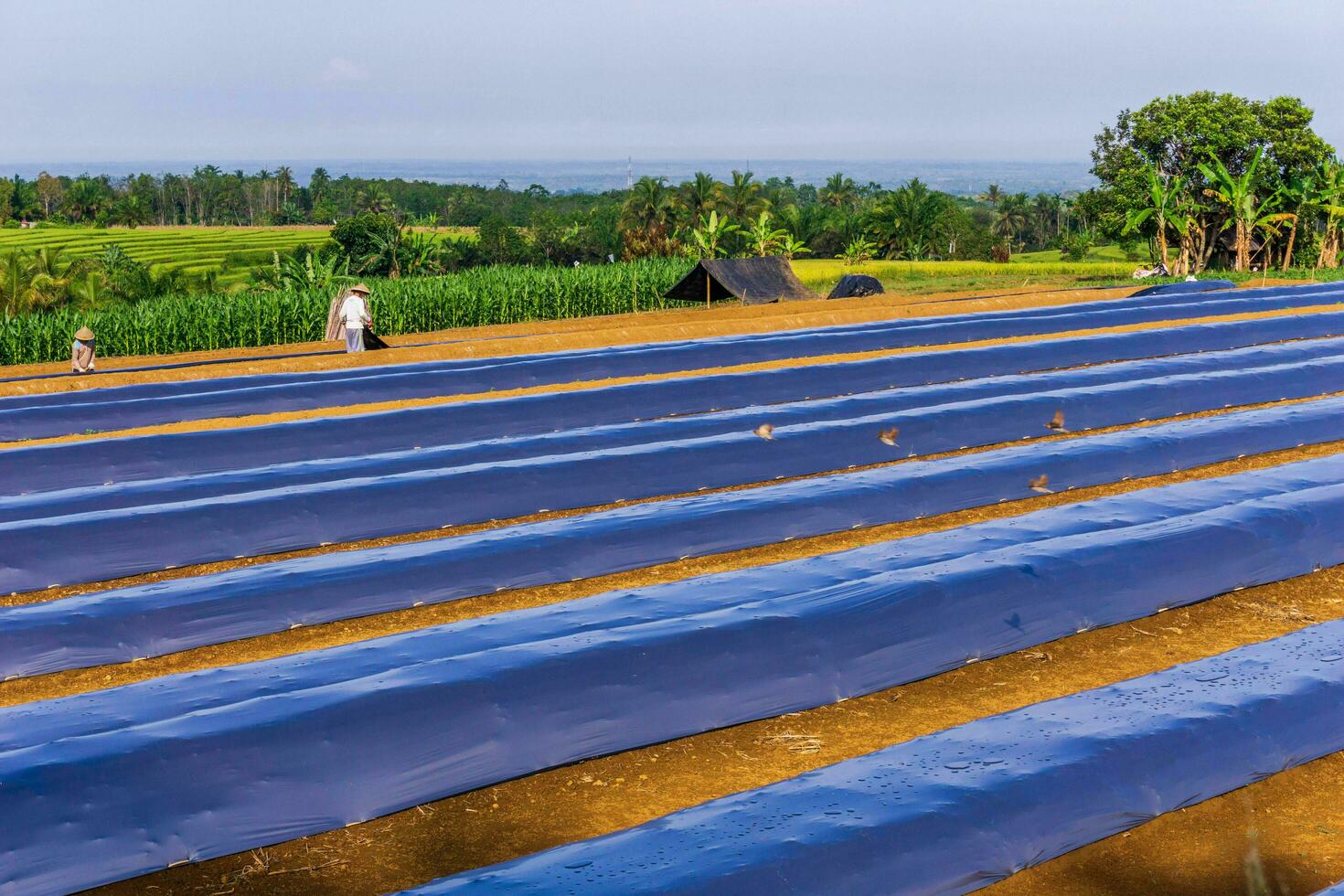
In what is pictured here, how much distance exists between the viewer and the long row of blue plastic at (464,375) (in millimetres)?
11055

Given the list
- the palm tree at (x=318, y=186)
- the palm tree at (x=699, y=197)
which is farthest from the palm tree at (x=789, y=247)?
the palm tree at (x=318, y=186)

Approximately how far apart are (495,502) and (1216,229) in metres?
29.9

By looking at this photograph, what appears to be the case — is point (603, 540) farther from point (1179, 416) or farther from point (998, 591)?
point (1179, 416)

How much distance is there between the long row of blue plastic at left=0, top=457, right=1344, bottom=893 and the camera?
404 centimetres

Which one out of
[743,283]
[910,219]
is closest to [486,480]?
[743,283]

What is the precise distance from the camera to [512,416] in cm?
1020

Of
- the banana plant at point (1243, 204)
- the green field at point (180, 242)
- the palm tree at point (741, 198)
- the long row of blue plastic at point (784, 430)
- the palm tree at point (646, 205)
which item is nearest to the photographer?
the long row of blue plastic at point (784, 430)

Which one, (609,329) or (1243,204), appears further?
(1243,204)

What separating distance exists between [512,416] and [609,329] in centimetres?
837

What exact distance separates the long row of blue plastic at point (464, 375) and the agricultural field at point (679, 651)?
2.12 meters

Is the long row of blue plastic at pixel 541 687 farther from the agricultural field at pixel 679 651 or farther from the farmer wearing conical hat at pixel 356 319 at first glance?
the farmer wearing conical hat at pixel 356 319

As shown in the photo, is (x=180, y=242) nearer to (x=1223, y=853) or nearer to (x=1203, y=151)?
(x=1203, y=151)

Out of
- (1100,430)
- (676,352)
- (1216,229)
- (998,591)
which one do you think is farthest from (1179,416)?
(1216,229)

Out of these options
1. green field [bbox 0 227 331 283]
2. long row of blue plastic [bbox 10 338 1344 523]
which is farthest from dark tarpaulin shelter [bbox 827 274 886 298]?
green field [bbox 0 227 331 283]
